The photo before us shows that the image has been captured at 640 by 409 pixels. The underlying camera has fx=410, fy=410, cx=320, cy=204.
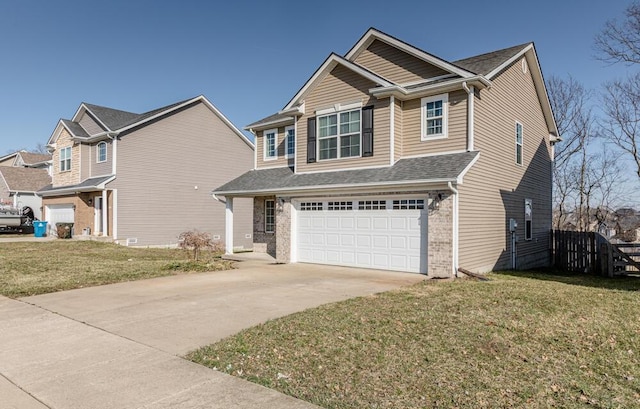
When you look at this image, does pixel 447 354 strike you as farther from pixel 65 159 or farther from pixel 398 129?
pixel 65 159

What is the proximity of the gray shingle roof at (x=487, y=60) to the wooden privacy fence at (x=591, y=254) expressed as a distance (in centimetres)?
733

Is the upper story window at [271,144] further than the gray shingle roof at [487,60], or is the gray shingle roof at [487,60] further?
the upper story window at [271,144]

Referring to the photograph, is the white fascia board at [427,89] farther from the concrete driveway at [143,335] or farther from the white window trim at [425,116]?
the concrete driveway at [143,335]

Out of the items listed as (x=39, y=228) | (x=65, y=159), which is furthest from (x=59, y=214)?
(x=65, y=159)

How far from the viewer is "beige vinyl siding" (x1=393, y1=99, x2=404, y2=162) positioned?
44.8 ft

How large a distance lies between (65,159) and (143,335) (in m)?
25.9

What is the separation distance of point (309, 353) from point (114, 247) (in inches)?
750

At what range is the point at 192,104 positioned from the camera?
1033 inches

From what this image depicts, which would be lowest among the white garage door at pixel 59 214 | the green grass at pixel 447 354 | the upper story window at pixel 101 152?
the green grass at pixel 447 354

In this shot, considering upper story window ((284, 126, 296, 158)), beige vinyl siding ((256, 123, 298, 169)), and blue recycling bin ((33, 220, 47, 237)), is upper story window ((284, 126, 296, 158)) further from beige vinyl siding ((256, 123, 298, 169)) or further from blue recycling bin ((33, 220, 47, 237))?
blue recycling bin ((33, 220, 47, 237))

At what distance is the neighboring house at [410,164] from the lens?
1227cm

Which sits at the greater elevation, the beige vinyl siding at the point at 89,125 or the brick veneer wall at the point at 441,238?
the beige vinyl siding at the point at 89,125

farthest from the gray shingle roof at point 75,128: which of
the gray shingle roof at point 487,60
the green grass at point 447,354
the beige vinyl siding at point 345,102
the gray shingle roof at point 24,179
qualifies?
the green grass at point 447,354

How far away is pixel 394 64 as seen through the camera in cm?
1481
